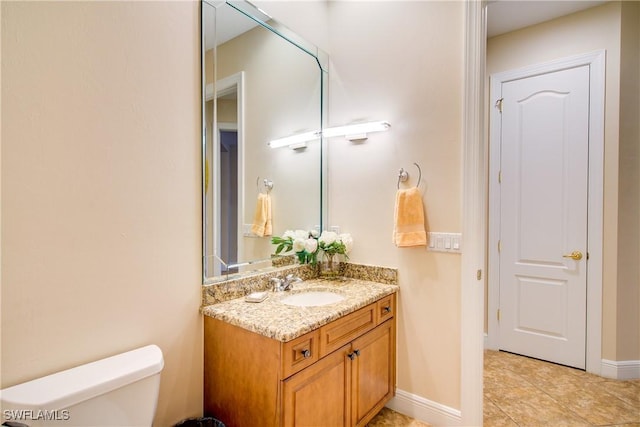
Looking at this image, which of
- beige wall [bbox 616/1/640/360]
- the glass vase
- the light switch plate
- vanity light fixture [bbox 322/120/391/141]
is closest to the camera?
the light switch plate

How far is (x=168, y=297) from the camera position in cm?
143

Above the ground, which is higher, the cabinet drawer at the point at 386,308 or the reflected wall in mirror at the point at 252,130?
the reflected wall in mirror at the point at 252,130

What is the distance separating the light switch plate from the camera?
71.4 inches

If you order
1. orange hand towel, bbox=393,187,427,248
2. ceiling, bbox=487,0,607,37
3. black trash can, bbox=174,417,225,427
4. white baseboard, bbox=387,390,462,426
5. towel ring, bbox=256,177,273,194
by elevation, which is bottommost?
white baseboard, bbox=387,390,462,426

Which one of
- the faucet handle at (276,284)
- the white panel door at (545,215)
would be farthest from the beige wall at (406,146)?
the white panel door at (545,215)

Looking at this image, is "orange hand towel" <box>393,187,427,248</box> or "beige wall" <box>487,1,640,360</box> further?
"beige wall" <box>487,1,640,360</box>

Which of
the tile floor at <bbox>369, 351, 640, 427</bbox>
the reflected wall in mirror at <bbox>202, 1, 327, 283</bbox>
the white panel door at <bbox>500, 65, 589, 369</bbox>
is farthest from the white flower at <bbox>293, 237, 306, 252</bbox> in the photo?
the white panel door at <bbox>500, 65, 589, 369</bbox>

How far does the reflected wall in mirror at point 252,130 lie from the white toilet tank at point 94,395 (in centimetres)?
50

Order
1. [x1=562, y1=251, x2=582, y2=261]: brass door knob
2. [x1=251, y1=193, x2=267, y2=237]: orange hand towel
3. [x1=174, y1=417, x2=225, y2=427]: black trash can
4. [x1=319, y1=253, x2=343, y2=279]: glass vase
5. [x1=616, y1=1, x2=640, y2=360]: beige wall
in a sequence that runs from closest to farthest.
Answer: [x1=174, y1=417, x2=225, y2=427]: black trash can, [x1=251, y1=193, x2=267, y2=237]: orange hand towel, [x1=319, y1=253, x2=343, y2=279]: glass vase, [x1=616, y1=1, x2=640, y2=360]: beige wall, [x1=562, y1=251, x2=582, y2=261]: brass door knob

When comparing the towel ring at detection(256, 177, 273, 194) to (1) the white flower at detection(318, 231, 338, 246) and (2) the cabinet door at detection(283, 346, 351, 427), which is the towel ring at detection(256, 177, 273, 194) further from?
(2) the cabinet door at detection(283, 346, 351, 427)

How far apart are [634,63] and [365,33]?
6.56 ft

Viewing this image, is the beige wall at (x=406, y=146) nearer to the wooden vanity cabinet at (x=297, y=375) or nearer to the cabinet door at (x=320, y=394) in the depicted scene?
the wooden vanity cabinet at (x=297, y=375)

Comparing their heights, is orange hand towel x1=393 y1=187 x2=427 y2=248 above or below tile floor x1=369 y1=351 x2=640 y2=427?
above

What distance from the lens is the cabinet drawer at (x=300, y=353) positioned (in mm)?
1269
